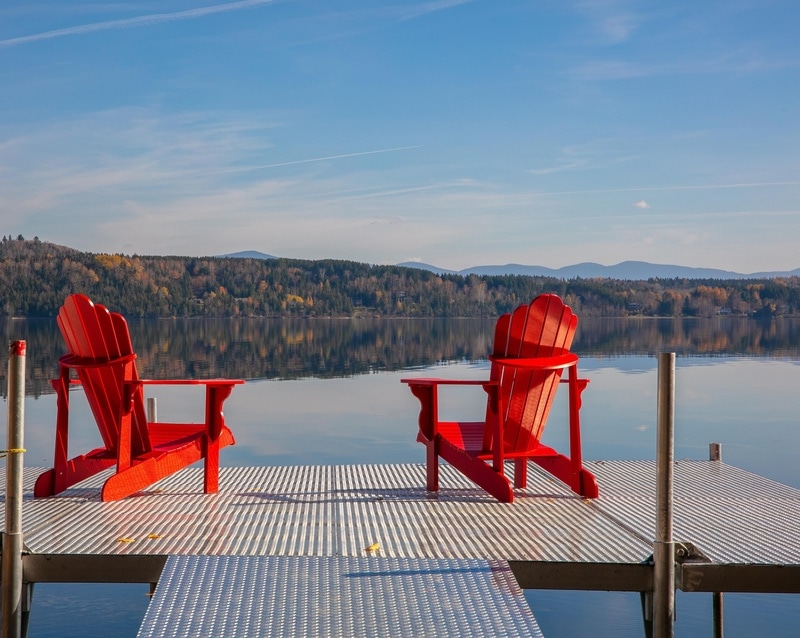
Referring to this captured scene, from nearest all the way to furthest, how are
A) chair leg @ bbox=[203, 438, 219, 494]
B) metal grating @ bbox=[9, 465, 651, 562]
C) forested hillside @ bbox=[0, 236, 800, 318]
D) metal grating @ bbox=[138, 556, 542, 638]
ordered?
metal grating @ bbox=[138, 556, 542, 638] < metal grating @ bbox=[9, 465, 651, 562] < chair leg @ bbox=[203, 438, 219, 494] < forested hillside @ bbox=[0, 236, 800, 318]

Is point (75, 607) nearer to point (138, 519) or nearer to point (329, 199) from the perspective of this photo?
point (138, 519)

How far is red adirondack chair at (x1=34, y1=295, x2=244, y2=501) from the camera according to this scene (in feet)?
18.2

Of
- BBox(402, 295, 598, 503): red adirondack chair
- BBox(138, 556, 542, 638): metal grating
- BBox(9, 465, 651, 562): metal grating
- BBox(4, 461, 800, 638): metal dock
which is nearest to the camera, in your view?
BBox(138, 556, 542, 638): metal grating

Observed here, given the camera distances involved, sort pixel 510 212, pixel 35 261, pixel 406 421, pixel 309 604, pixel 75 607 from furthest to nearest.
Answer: pixel 35 261 → pixel 510 212 → pixel 406 421 → pixel 75 607 → pixel 309 604

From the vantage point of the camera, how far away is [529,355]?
5.70 meters

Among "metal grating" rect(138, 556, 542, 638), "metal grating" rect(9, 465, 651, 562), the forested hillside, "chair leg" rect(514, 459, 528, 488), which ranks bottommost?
"metal grating" rect(138, 556, 542, 638)

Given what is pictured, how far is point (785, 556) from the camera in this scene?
4484 mm

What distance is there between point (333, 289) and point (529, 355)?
90236 millimetres

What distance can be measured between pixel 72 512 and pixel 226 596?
1.71 metres

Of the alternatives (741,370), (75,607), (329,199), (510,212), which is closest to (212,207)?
(329,199)

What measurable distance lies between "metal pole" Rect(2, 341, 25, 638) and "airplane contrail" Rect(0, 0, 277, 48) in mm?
31233

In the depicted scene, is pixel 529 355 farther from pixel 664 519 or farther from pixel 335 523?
pixel 664 519

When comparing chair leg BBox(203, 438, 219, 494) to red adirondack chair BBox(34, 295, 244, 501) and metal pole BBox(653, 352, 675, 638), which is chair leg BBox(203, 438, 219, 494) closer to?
red adirondack chair BBox(34, 295, 244, 501)

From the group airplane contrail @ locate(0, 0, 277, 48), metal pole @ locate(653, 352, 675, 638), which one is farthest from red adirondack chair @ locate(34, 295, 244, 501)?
airplane contrail @ locate(0, 0, 277, 48)
